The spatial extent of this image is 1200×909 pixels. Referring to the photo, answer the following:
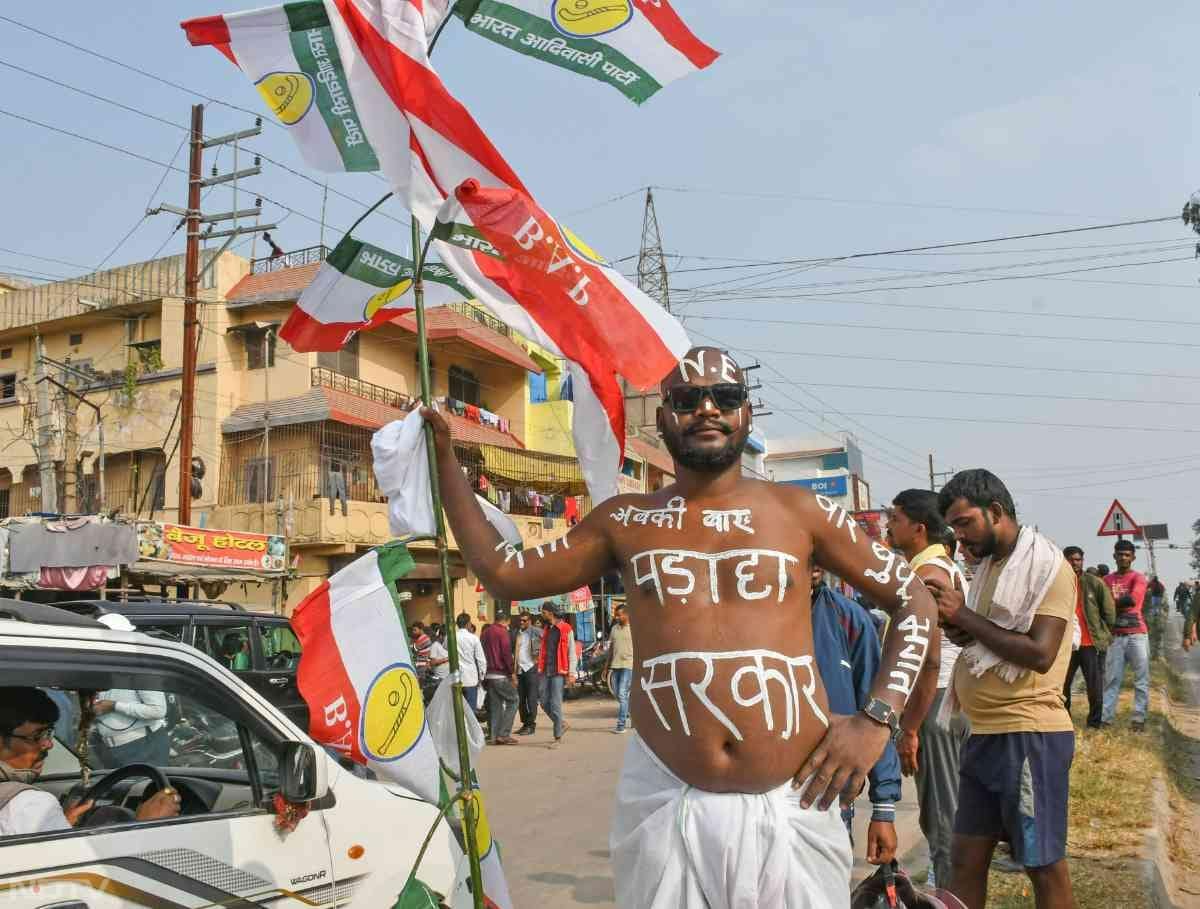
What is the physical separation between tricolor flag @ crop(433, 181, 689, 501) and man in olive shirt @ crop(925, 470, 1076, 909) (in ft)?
4.65

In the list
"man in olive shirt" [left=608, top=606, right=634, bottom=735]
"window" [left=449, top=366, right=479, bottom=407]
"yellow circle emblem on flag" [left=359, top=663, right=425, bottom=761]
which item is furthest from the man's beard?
"window" [left=449, top=366, right=479, bottom=407]

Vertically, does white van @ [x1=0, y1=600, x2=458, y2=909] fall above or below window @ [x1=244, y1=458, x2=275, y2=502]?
below

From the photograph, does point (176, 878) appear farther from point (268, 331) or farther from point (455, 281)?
point (268, 331)

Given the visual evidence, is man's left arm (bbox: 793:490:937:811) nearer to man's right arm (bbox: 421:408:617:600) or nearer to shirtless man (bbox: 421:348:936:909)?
shirtless man (bbox: 421:348:936:909)

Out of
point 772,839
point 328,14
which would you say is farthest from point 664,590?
point 328,14

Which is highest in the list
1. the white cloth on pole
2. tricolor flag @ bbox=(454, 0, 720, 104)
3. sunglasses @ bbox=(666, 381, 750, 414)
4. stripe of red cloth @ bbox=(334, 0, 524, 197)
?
tricolor flag @ bbox=(454, 0, 720, 104)

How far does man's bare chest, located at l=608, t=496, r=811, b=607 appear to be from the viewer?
2.51m

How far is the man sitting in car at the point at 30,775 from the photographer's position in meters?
2.90

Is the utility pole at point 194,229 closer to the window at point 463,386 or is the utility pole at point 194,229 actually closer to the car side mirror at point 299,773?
the window at point 463,386

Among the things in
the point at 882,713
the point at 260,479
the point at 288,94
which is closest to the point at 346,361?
the point at 260,479

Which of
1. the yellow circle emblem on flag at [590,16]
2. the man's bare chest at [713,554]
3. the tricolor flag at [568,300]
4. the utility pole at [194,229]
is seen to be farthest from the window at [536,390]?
the man's bare chest at [713,554]

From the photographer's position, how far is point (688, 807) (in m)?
2.38

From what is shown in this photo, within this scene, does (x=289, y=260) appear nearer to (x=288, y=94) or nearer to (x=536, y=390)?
(x=536, y=390)

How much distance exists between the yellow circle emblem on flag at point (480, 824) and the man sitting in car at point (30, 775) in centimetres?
100
